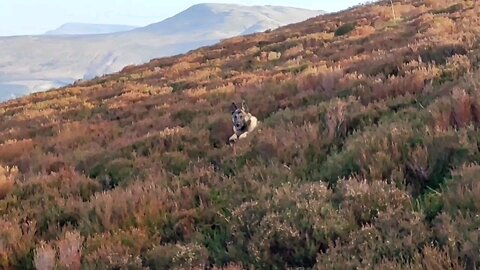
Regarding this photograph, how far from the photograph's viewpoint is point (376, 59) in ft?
40.7

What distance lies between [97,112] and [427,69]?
30.9ft

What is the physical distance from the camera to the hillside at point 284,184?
14.8 feet

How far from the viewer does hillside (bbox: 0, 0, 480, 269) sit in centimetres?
451

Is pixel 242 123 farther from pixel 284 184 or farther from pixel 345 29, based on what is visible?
pixel 345 29

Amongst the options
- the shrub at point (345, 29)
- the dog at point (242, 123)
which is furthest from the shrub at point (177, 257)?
the shrub at point (345, 29)

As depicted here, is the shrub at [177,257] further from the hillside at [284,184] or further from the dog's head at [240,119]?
the dog's head at [240,119]

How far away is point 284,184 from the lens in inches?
Answer: 226

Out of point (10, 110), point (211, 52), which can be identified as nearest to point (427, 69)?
point (10, 110)

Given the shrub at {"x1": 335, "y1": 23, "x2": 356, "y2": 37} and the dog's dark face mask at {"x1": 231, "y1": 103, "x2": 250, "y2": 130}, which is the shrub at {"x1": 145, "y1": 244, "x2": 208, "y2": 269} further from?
the shrub at {"x1": 335, "y1": 23, "x2": 356, "y2": 37}

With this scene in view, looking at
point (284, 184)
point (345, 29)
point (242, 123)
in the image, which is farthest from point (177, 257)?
point (345, 29)

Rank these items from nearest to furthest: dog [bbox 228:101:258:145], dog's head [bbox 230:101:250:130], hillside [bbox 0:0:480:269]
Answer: hillside [bbox 0:0:480:269], dog [bbox 228:101:258:145], dog's head [bbox 230:101:250:130]

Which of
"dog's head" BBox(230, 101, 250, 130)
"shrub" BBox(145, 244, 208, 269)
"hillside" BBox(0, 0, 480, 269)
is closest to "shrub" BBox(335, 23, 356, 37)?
"hillside" BBox(0, 0, 480, 269)

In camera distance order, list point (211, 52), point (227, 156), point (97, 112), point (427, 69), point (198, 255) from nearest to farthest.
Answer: point (198, 255) → point (227, 156) → point (427, 69) → point (97, 112) → point (211, 52)

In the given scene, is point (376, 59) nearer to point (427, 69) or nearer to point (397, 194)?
point (427, 69)
